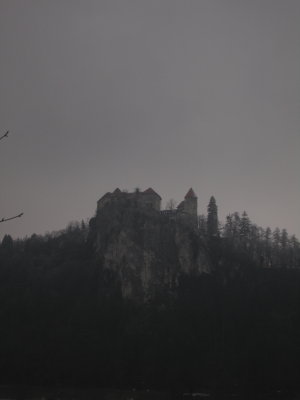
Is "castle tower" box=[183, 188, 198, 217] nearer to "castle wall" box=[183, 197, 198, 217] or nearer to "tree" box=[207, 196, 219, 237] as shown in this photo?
"castle wall" box=[183, 197, 198, 217]

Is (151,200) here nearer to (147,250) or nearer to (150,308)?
(147,250)

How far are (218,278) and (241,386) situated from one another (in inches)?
1512

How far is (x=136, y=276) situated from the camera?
11712 centimetres

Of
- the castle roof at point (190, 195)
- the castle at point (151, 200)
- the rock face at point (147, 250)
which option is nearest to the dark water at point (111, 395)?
the rock face at point (147, 250)

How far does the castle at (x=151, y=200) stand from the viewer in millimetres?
127875

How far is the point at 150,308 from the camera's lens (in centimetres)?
11250

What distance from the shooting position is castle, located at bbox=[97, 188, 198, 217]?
420 ft

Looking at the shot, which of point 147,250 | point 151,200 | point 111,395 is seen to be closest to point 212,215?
point 151,200

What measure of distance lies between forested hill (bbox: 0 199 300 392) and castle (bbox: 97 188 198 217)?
142 inches

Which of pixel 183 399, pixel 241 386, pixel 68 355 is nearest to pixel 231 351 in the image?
pixel 241 386

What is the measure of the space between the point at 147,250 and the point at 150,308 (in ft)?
41.5

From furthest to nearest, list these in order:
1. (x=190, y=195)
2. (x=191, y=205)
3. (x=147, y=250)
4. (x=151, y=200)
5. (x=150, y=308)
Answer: (x=190, y=195) < (x=191, y=205) < (x=151, y=200) < (x=147, y=250) < (x=150, y=308)

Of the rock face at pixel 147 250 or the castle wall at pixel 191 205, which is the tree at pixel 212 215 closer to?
the castle wall at pixel 191 205

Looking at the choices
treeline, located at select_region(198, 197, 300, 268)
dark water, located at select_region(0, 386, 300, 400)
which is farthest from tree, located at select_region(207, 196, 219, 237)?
dark water, located at select_region(0, 386, 300, 400)
